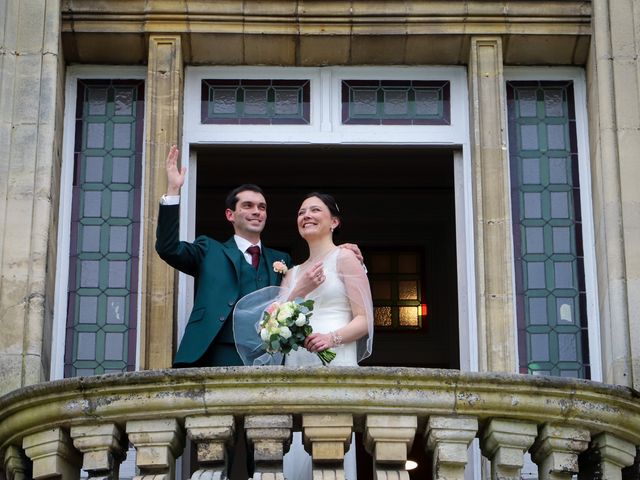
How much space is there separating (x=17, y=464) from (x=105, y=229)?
7.16ft

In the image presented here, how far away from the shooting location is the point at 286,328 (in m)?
11.9

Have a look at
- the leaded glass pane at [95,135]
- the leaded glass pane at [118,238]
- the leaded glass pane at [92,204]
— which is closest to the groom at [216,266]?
the leaded glass pane at [118,238]

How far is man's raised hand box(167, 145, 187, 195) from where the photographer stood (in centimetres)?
1256

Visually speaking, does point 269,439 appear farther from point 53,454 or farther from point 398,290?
point 398,290

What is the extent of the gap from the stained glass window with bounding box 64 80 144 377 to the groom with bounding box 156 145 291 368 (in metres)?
0.75

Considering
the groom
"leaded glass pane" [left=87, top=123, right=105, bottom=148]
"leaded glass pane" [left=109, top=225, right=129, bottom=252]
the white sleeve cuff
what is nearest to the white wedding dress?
the groom

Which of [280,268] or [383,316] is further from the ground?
[383,316]

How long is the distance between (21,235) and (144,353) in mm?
1073

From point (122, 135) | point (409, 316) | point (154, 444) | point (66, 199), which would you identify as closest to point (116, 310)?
point (66, 199)

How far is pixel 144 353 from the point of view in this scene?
13.2 metres

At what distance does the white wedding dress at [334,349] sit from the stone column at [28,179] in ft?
5.39

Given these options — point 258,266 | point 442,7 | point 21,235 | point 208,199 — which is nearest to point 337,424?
point 258,266

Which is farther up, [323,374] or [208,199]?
[208,199]

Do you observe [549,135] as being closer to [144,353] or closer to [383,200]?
[144,353]
